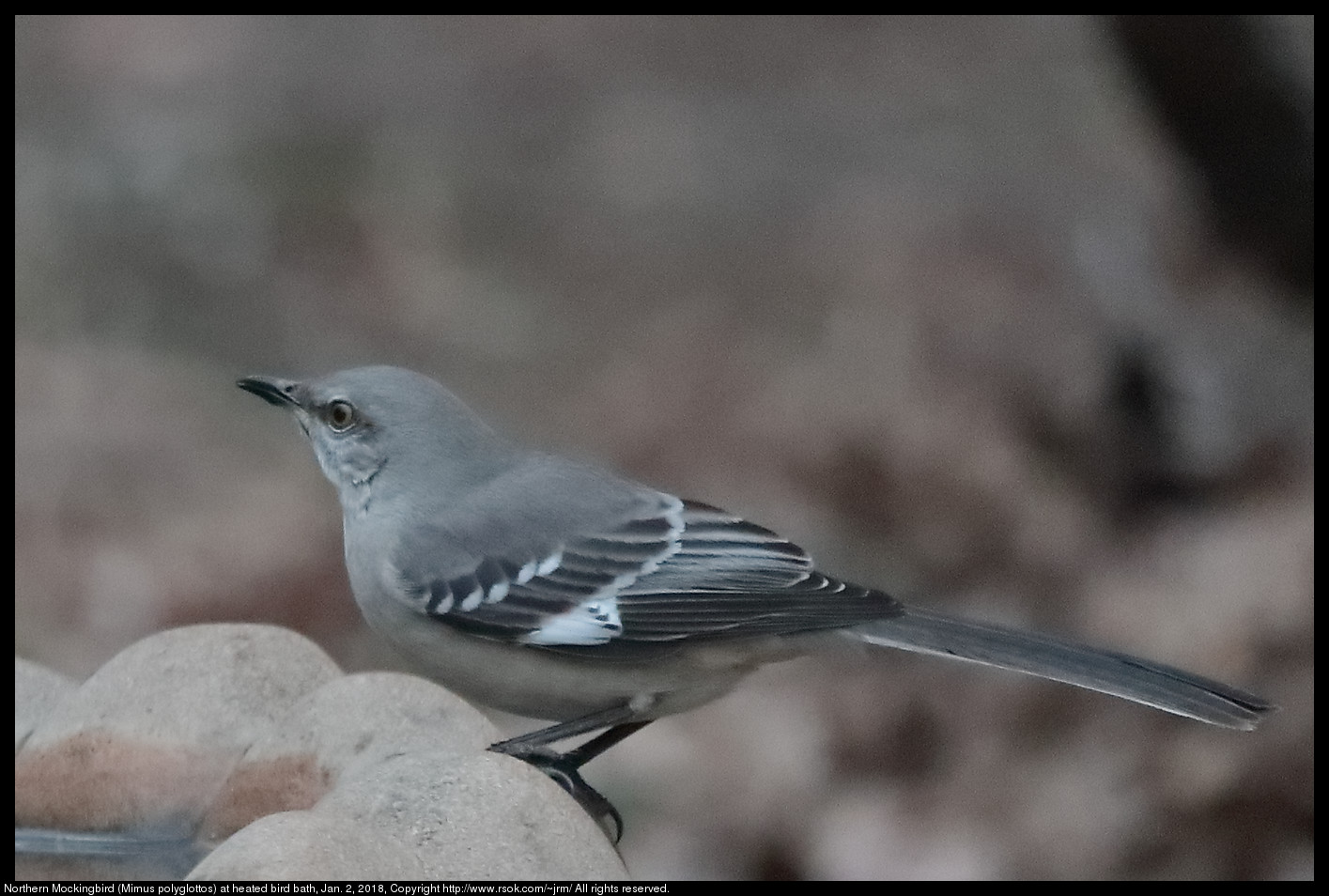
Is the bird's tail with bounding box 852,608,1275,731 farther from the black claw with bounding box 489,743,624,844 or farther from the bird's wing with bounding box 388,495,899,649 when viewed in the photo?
the black claw with bounding box 489,743,624,844

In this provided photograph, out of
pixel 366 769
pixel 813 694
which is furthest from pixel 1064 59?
pixel 366 769

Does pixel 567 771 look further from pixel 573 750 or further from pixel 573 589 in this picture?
pixel 573 589

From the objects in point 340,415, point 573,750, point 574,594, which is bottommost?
point 573,750

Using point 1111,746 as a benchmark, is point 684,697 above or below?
above

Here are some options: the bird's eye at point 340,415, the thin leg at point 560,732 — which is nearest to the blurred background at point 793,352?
the thin leg at point 560,732

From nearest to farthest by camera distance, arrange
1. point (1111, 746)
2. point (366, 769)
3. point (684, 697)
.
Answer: point (366, 769), point (684, 697), point (1111, 746)

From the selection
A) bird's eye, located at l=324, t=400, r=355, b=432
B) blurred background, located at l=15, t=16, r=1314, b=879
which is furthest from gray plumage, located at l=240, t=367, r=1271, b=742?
blurred background, located at l=15, t=16, r=1314, b=879

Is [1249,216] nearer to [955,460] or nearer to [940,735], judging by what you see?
[955,460]

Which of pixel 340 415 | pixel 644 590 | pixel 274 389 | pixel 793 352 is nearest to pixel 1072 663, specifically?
pixel 644 590
